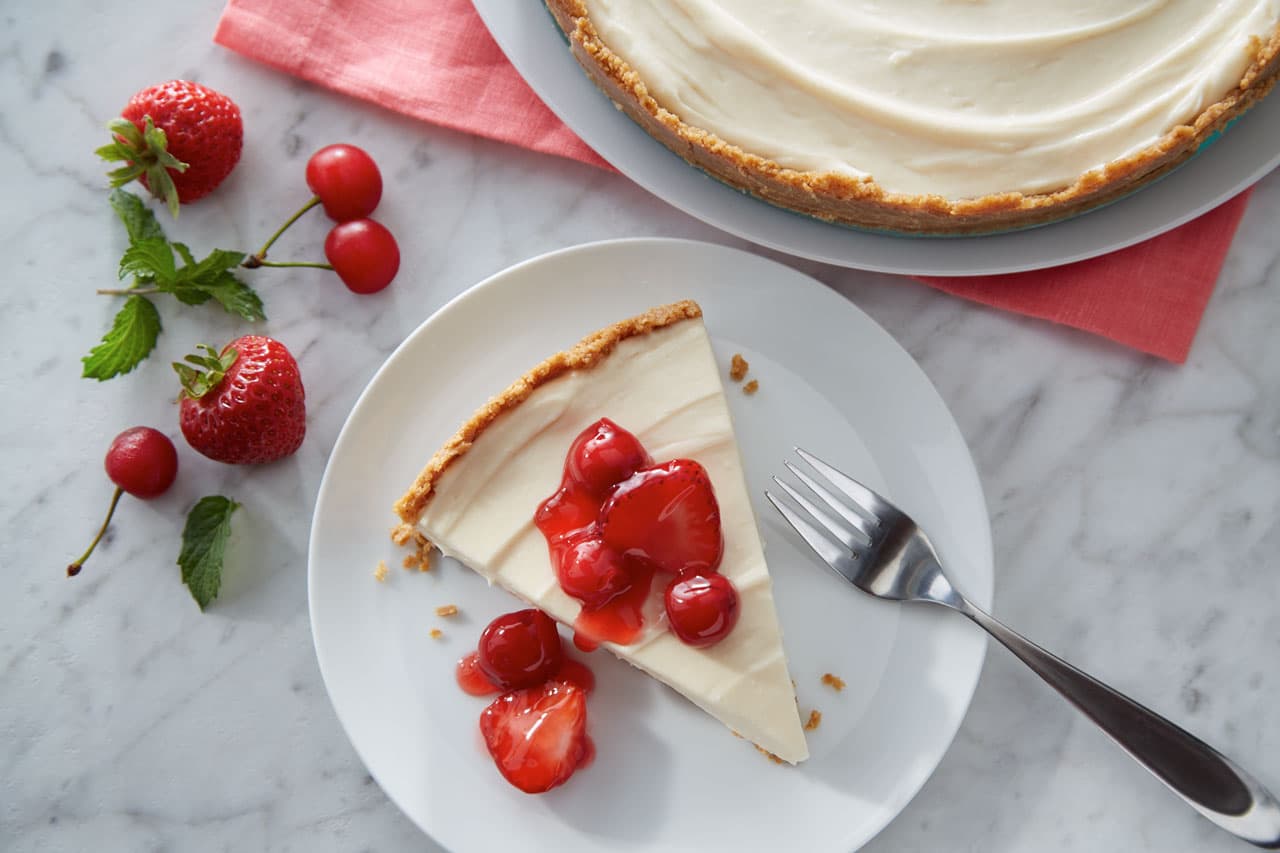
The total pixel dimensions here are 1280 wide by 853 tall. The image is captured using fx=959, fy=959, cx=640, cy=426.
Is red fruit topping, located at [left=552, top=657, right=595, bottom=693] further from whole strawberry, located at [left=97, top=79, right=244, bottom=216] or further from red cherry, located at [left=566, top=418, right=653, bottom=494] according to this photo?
whole strawberry, located at [left=97, top=79, right=244, bottom=216]

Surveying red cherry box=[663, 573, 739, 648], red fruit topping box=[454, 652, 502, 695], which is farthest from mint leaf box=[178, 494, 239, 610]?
red cherry box=[663, 573, 739, 648]

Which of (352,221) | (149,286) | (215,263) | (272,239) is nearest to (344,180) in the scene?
(352,221)

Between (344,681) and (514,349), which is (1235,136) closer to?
(514,349)

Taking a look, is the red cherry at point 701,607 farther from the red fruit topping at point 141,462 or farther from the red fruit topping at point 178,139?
the red fruit topping at point 178,139

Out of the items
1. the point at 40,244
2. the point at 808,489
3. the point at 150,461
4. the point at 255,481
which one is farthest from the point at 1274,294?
the point at 40,244

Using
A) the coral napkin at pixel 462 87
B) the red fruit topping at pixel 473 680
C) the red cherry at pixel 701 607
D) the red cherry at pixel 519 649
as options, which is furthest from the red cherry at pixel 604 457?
the coral napkin at pixel 462 87

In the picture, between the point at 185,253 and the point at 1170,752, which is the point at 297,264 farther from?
the point at 1170,752
